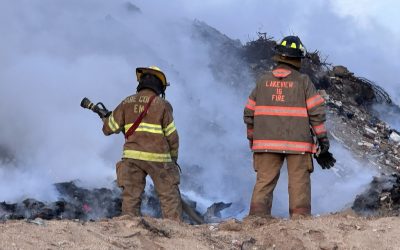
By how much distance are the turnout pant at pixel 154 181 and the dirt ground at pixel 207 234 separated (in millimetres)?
990

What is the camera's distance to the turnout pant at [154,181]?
6148 millimetres

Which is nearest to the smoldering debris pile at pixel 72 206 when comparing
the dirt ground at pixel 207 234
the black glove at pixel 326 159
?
the black glove at pixel 326 159

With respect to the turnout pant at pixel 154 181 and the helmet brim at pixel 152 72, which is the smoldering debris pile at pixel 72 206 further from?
the helmet brim at pixel 152 72

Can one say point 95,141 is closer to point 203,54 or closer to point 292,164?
point 203,54

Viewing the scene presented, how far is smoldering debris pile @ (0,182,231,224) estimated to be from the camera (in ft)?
26.6

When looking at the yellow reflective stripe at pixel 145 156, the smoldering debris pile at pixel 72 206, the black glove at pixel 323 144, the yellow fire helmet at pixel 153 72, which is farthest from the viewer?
the smoldering debris pile at pixel 72 206

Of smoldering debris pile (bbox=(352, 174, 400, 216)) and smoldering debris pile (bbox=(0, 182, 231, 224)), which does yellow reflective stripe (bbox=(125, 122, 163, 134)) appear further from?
smoldering debris pile (bbox=(352, 174, 400, 216))

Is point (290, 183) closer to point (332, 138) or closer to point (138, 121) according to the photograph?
point (138, 121)

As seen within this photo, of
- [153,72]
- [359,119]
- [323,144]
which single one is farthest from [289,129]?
[359,119]

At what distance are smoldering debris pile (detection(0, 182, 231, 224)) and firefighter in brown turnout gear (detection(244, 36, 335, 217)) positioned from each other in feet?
6.85

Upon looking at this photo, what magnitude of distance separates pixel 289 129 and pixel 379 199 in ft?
12.6

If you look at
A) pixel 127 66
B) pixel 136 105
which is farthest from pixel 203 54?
pixel 136 105

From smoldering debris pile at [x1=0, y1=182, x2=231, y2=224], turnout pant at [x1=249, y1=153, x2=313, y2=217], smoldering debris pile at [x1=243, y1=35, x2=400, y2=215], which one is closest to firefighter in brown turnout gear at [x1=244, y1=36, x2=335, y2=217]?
turnout pant at [x1=249, y1=153, x2=313, y2=217]

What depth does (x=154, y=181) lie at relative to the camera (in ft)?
20.3
